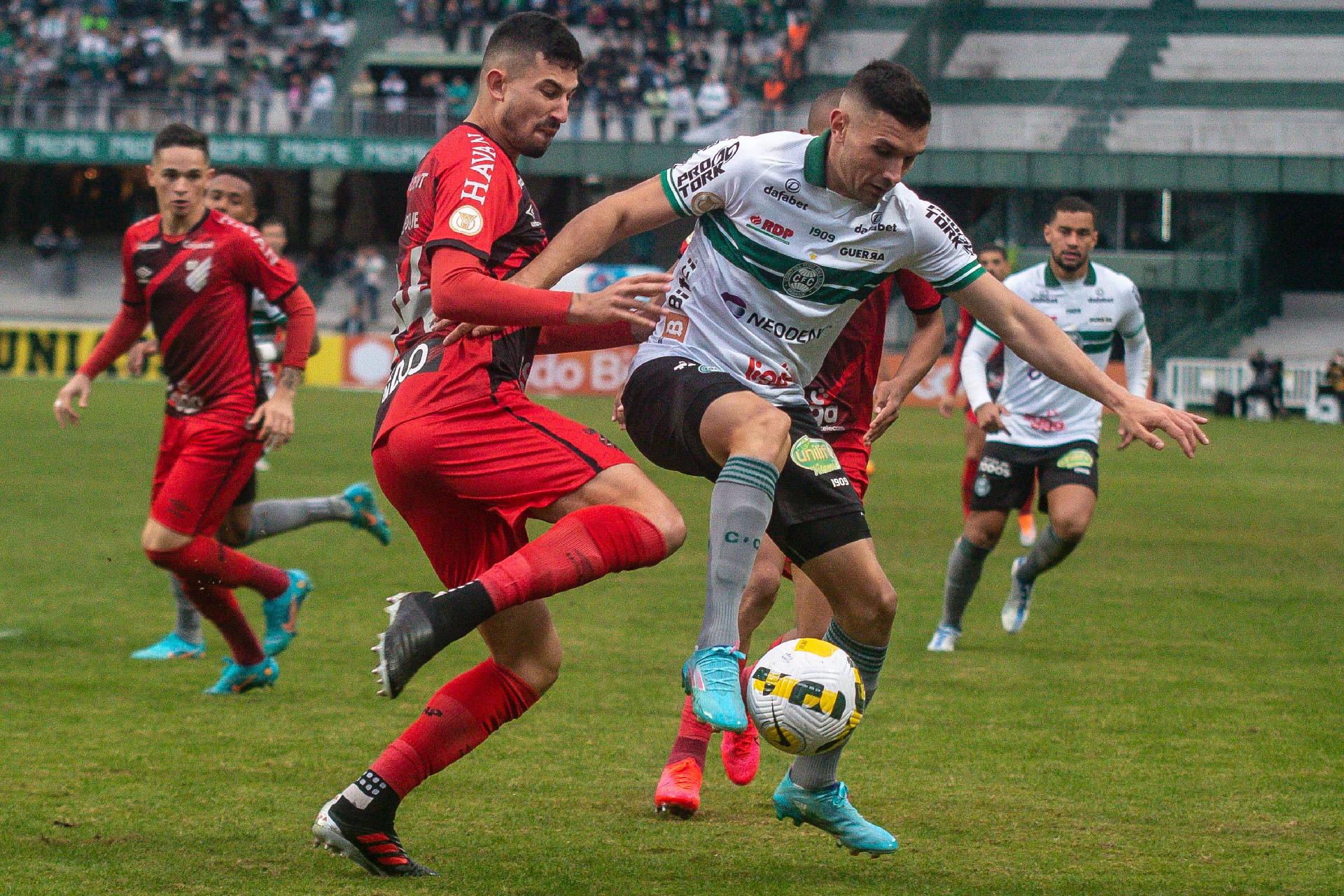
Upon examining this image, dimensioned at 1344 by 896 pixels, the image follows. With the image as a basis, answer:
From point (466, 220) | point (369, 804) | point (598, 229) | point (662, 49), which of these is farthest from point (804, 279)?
point (662, 49)

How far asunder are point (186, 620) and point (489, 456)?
14.6ft

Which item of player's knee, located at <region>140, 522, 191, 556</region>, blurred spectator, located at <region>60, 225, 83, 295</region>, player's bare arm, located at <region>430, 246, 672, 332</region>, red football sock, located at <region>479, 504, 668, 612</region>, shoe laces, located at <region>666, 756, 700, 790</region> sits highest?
blurred spectator, located at <region>60, 225, 83, 295</region>

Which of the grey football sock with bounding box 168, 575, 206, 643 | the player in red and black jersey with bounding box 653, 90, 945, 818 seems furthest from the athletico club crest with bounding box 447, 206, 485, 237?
the grey football sock with bounding box 168, 575, 206, 643

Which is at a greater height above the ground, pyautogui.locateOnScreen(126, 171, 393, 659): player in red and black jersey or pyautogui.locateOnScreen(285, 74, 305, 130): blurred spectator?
pyautogui.locateOnScreen(285, 74, 305, 130): blurred spectator

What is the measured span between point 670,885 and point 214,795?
178 centimetres

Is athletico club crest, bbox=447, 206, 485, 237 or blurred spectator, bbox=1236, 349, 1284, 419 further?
blurred spectator, bbox=1236, 349, 1284, 419

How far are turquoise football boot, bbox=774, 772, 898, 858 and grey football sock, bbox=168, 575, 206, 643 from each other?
4323mm

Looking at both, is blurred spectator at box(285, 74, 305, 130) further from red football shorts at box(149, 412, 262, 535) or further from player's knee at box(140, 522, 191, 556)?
player's knee at box(140, 522, 191, 556)

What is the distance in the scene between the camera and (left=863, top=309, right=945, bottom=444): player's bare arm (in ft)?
20.3

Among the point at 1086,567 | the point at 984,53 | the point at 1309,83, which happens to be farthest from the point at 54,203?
the point at 1086,567

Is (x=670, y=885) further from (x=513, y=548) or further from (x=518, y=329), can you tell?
(x=518, y=329)

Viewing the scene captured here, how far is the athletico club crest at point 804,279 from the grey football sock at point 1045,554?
165 inches

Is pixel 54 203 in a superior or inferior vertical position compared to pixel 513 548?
superior

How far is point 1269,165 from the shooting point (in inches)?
1371
